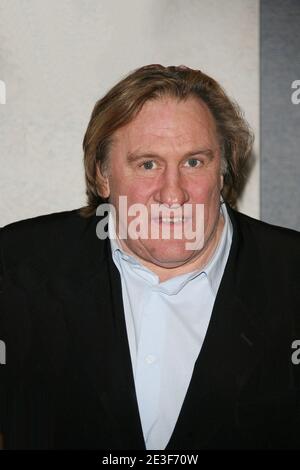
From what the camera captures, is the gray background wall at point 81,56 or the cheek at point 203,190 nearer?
the cheek at point 203,190

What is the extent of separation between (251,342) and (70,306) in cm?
39

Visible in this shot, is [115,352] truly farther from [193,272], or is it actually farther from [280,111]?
[280,111]

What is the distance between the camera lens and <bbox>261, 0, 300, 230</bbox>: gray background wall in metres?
1.89

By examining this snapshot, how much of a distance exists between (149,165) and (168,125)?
0.29 ft

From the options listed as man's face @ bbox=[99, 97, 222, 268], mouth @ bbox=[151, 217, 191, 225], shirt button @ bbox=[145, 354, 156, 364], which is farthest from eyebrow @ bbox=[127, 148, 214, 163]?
shirt button @ bbox=[145, 354, 156, 364]

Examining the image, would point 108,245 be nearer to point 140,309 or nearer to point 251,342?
point 140,309

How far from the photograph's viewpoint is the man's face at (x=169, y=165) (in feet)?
4.63

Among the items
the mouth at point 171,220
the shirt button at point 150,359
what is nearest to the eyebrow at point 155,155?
the mouth at point 171,220

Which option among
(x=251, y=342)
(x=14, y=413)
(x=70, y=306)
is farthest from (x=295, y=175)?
(x=14, y=413)

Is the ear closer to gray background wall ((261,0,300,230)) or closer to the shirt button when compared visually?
the shirt button

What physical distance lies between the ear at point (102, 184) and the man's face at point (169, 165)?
9 cm

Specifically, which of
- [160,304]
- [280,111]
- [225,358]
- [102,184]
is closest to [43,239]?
[102,184]

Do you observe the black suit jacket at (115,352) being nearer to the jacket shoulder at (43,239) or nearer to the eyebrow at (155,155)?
the jacket shoulder at (43,239)

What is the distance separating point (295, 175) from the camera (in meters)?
1.92
